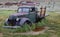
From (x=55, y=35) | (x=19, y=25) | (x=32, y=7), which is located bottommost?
(x=55, y=35)

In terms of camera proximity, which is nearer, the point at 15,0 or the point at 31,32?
the point at 31,32

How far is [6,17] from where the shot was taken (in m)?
3.16

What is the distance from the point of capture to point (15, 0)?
3.29m

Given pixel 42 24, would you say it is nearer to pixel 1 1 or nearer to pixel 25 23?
pixel 25 23

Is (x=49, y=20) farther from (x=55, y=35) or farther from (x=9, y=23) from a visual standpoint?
(x=9, y=23)

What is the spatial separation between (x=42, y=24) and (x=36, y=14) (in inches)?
8.9

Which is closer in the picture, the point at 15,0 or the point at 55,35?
the point at 55,35

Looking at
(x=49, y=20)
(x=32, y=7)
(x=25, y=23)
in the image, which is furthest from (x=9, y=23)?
(x=49, y=20)

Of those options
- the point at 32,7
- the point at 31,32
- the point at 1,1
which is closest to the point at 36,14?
the point at 32,7

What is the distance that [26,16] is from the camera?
10.5ft

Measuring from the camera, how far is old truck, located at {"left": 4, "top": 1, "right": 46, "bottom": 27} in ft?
10.3

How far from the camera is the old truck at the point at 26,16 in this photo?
10.3ft

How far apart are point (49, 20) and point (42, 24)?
0.15 meters

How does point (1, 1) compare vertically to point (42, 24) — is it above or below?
above
